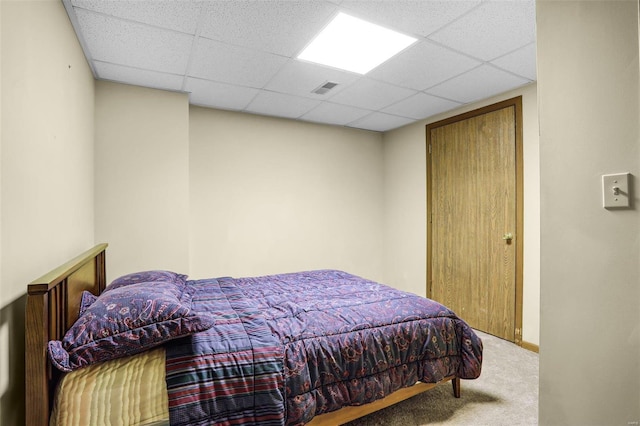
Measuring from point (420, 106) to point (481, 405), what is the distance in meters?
2.90

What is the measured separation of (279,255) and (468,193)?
93.2 inches

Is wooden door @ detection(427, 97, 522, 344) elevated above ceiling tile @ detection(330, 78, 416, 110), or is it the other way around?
ceiling tile @ detection(330, 78, 416, 110)

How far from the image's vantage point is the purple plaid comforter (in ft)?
4.66

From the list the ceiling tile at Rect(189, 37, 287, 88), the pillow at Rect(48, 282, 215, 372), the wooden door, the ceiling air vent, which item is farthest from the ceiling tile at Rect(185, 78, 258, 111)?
the wooden door

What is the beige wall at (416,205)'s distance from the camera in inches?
120

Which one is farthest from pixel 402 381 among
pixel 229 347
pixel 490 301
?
pixel 490 301

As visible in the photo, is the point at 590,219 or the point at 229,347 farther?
the point at 229,347

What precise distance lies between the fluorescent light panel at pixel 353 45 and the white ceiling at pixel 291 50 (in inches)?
2.8

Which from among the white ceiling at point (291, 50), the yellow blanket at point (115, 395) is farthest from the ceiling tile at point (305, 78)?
the yellow blanket at point (115, 395)

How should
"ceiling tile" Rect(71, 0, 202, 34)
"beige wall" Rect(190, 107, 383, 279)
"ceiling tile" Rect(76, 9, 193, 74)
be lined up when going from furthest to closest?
1. "beige wall" Rect(190, 107, 383, 279)
2. "ceiling tile" Rect(76, 9, 193, 74)
3. "ceiling tile" Rect(71, 0, 202, 34)

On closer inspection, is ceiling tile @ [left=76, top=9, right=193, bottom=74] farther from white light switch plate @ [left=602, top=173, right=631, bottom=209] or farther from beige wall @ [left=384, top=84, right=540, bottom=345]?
beige wall @ [left=384, top=84, right=540, bottom=345]

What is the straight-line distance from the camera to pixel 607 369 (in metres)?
1.01

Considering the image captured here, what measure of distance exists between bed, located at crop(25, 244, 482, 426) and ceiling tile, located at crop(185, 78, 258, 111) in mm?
1793

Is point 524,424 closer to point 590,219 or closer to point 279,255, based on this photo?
point 590,219
